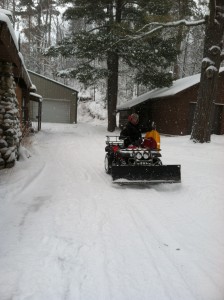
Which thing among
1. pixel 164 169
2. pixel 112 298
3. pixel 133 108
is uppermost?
pixel 133 108

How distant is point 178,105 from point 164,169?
15324 mm

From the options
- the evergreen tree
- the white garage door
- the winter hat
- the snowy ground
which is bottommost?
the snowy ground

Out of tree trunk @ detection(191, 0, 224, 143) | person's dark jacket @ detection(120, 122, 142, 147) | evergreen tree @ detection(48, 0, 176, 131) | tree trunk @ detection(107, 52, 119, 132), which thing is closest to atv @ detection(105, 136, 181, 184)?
person's dark jacket @ detection(120, 122, 142, 147)

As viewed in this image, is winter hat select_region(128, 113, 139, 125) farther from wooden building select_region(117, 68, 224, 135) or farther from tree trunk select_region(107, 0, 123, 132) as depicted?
tree trunk select_region(107, 0, 123, 132)

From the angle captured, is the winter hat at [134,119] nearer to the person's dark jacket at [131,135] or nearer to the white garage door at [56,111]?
the person's dark jacket at [131,135]

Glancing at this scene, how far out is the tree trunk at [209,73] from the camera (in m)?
14.0

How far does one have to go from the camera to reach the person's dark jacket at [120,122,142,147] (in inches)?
324

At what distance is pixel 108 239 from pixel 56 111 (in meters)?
29.6

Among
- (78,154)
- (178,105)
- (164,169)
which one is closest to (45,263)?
(164,169)

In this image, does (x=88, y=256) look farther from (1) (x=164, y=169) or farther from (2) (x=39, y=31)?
(2) (x=39, y=31)

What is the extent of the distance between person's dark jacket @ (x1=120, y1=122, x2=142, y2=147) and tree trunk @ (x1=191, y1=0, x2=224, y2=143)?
7099 millimetres

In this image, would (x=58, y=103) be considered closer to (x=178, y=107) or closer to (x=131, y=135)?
(x=178, y=107)

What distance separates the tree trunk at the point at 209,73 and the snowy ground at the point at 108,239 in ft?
24.0

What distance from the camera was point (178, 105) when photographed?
2156cm
